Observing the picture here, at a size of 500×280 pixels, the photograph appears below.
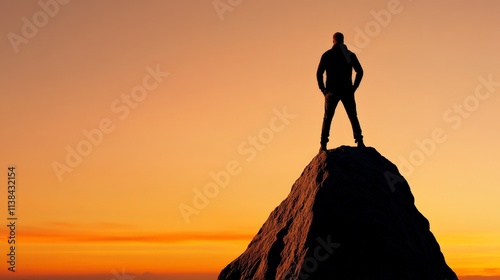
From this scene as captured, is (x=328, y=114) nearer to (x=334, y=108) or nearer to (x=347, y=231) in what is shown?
(x=334, y=108)

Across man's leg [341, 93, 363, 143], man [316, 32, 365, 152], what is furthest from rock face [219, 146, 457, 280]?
man [316, 32, 365, 152]

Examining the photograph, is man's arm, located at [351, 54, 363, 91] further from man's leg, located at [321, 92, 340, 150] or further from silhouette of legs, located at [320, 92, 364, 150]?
man's leg, located at [321, 92, 340, 150]

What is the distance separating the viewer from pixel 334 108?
56.1 feet

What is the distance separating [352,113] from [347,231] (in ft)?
10.4

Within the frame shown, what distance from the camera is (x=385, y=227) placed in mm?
15508

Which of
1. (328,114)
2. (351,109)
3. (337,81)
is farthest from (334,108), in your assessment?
(337,81)

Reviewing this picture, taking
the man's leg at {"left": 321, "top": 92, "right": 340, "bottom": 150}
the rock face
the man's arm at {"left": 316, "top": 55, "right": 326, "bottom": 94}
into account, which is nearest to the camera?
the rock face

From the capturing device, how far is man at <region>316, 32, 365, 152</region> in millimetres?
17062

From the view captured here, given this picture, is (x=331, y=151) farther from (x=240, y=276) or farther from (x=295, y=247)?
(x=240, y=276)

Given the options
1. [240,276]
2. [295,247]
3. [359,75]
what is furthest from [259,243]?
[359,75]

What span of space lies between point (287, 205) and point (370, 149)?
2439 millimetres

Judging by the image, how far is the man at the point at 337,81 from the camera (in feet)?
56.0

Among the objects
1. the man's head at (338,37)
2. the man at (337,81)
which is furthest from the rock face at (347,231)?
the man's head at (338,37)

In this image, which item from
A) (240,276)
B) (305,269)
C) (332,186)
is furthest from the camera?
(240,276)
